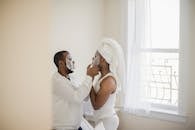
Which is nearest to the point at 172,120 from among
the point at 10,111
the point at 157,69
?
the point at 157,69

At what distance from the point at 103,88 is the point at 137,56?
146 mm

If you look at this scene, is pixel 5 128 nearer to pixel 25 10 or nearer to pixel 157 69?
pixel 25 10

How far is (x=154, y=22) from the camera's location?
0.84 metres

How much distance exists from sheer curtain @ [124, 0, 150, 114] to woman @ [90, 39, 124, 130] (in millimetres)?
32

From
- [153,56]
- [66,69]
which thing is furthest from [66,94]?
[153,56]

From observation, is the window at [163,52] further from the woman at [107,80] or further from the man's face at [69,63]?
the man's face at [69,63]

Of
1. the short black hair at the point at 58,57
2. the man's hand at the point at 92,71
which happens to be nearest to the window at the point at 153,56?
the man's hand at the point at 92,71

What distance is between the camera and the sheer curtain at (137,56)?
0.84 m

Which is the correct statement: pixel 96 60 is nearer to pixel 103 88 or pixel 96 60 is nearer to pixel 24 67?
pixel 103 88

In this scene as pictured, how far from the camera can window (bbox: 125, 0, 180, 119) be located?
2.69 feet

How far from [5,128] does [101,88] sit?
46cm

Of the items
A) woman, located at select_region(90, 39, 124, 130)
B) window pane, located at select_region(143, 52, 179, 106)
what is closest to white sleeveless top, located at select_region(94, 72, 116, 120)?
woman, located at select_region(90, 39, 124, 130)

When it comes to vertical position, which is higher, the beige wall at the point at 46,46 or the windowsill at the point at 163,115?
the beige wall at the point at 46,46

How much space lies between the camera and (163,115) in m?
0.82
